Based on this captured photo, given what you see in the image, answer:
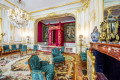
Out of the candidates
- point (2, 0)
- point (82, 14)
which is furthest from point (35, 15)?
point (82, 14)

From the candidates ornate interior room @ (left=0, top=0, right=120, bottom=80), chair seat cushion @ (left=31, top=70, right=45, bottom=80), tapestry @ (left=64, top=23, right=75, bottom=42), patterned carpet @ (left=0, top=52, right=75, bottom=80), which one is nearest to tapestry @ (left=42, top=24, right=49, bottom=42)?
ornate interior room @ (left=0, top=0, right=120, bottom=80)

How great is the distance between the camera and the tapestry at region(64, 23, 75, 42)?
8.46 metres

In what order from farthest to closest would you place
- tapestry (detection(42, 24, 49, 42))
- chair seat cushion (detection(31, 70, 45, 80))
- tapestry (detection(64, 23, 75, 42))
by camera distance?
1. tapestry (detection(42, 24, 49, 42))
2. tapestry (detection(64, 23, 75, 42))
3. chair seat cushion (detection(31, 70, 45, 80))

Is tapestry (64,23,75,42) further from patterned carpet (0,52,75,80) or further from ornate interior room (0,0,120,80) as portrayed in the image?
patterned carpet (0,52,75,80)

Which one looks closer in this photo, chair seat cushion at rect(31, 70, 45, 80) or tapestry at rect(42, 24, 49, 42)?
chair seat cushion at rect(31, 70, 45, 80)

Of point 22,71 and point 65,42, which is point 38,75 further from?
point 65,42

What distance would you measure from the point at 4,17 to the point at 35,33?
10.7ft


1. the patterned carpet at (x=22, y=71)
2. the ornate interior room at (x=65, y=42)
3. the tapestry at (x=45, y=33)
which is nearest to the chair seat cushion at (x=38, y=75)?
the ornate interior room at (x=65, y=42)

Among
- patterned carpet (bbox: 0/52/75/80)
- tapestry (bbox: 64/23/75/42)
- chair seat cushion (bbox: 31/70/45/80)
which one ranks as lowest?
patterned carpet (bbox: 0/52/75/80)

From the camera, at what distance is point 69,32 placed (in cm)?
857

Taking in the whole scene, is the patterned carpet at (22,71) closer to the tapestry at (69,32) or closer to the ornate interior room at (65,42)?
the ornate interior room at (65,42)

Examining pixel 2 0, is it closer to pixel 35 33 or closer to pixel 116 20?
pixel 35 33

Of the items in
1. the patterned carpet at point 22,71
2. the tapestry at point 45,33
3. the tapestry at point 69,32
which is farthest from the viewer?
the tapestry at point 45,33

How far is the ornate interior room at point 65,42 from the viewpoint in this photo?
57.6 inches
